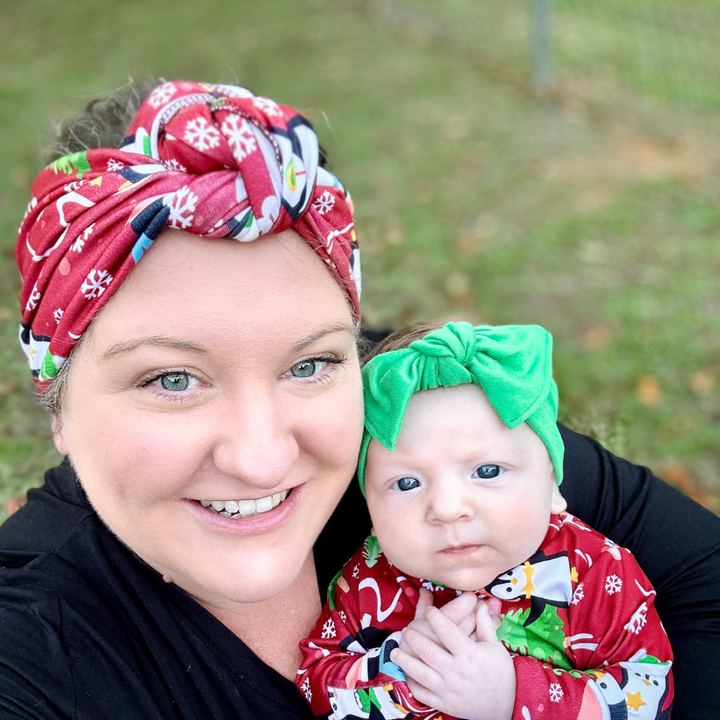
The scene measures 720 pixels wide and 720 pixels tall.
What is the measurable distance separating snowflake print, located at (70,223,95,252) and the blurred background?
3.68ft

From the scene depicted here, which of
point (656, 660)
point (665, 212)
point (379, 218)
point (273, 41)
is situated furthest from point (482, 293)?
point (273, 41)

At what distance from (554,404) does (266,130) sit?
1.06 meters

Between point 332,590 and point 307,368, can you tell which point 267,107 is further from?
point 332,590

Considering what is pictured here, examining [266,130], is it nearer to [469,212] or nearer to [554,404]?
[554,404]

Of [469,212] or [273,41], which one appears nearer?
[469,212]

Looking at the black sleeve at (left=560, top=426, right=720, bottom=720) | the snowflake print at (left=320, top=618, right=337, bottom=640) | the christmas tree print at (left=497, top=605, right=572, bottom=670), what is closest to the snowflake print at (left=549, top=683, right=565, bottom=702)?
the christmas tree print at (left=497, top=605, right=572, bottom=670)

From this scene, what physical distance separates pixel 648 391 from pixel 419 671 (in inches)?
146

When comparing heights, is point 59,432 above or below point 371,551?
above

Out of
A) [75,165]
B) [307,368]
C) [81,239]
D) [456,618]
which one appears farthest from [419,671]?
[75,165]

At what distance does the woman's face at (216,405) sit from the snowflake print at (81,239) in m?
0.14

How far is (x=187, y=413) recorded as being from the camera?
1723 millimetres

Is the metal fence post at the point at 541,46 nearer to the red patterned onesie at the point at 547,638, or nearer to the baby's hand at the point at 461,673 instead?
the red patterned onesie at the point at 547,638

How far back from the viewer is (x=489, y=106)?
355 inches

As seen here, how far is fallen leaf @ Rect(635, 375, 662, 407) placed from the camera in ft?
16.8
